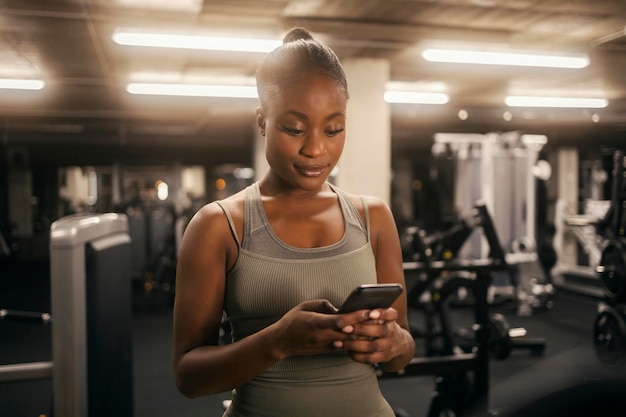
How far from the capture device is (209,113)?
10719 millimetres

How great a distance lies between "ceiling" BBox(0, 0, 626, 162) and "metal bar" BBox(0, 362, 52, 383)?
3471mm

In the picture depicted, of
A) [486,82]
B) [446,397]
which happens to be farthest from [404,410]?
[486,82]

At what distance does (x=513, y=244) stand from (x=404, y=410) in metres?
4.29

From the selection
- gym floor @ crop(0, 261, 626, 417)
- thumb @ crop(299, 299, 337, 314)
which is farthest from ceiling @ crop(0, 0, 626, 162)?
thumb @ crop(299, 299, 337, 314)

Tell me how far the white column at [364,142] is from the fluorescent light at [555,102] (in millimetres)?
4650

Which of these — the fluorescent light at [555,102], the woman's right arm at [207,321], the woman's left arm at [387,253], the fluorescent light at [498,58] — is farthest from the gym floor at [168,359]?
the fluorescent light at [555,102]

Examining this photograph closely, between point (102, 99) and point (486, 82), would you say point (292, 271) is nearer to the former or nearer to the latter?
point (486, 82)

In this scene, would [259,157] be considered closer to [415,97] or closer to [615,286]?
[415,97]

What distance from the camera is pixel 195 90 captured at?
808 cm

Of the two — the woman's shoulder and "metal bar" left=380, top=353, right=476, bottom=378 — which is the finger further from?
"metal bar" left=380, top=353, right=476, bottom=378

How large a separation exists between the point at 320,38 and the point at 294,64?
484 cm

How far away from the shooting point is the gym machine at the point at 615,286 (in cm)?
461

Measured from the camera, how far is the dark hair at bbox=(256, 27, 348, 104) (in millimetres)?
941

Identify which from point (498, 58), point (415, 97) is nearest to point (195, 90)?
point (415, 97)
